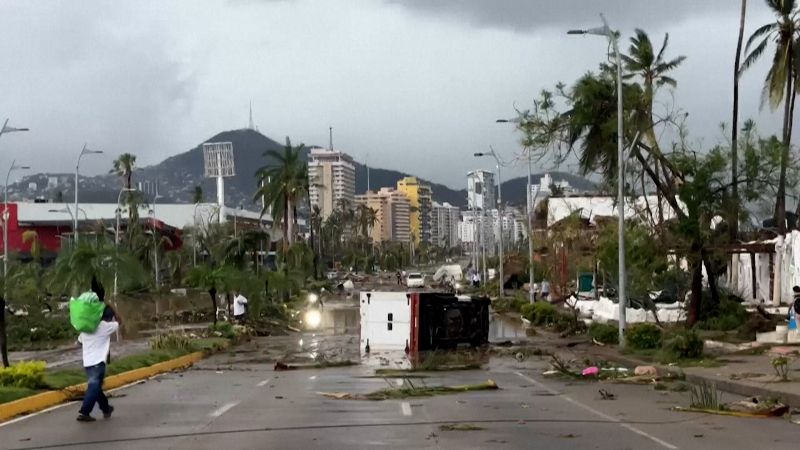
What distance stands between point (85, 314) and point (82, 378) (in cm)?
619

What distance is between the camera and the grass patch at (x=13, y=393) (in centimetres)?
1727

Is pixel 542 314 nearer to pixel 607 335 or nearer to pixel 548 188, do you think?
pixel 607 335

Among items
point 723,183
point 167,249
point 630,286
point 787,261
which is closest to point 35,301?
point 630,286

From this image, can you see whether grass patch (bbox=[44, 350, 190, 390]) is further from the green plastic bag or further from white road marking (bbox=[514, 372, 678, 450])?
white road marking (bbox=[514, 372, 678, 450])

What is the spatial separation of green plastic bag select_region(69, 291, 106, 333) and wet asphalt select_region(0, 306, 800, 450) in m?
1.46

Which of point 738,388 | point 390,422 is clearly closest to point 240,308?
point 738,388

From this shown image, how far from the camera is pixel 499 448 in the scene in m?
12.9

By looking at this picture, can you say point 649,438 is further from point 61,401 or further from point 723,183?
point 723,183

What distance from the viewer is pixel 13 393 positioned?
17719 millimetres

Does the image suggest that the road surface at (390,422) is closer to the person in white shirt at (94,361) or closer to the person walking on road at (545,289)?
the person in white shirt at (94,361)

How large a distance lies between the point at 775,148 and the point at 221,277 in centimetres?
2265

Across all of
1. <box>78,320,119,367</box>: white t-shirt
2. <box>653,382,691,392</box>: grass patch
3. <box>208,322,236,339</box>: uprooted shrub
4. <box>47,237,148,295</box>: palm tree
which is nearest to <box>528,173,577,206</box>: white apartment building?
<box>208,322,236,339</box>: uprooted shrub

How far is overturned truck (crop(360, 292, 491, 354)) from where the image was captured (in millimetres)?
34469

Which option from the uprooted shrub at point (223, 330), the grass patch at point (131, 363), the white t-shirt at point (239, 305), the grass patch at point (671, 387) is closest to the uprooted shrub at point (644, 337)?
the grass patch at point (671, 387)
